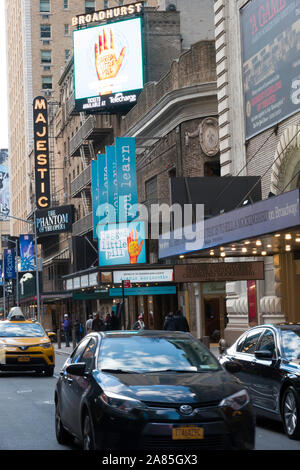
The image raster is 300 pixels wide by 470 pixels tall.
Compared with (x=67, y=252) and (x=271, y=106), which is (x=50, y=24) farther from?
(x=271, y=106)

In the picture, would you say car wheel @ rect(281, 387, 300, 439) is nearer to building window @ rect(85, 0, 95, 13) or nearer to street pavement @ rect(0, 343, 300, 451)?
street pavement @ rect(0, 343, 300, 451)

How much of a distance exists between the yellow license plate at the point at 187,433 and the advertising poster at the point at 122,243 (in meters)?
33.8

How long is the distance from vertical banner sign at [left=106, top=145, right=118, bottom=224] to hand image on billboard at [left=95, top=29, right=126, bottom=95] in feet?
17.6

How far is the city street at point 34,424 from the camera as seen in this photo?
36.0 feet

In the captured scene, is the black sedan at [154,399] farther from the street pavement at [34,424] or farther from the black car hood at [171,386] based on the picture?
the street pavement at [34,424]

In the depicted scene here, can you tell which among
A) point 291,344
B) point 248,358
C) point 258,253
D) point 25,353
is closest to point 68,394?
point 291,344

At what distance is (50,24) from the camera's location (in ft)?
324

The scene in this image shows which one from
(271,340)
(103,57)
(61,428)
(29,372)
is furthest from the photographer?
(103,57)

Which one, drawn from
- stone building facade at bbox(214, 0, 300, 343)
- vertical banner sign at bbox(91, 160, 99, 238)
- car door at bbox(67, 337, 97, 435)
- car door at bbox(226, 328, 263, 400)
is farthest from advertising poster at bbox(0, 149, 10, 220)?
car door at bbox(67, 337, 97, 435)

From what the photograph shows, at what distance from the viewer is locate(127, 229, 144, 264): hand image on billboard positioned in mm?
43250

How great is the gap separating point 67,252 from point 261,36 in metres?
44.6

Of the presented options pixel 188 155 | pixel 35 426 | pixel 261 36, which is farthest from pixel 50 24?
pixel 35 426

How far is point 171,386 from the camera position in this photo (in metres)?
8.93

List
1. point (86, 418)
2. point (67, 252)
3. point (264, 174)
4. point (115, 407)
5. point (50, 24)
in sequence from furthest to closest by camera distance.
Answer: point (50, 24) < point (67, 252) < point (264, 174) < point (86, 418) < point (115, 407)
